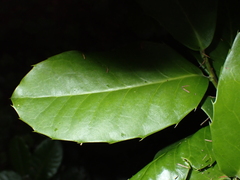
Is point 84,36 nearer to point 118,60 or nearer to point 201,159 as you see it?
point 118,60

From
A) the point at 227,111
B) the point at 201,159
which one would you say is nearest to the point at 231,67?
the point at 227,111

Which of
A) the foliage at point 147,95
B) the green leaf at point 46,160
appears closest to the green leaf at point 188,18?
the foliage at point 147,95

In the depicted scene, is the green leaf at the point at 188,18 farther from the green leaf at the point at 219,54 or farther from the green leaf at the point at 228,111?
the green leaf at the point at 228,111

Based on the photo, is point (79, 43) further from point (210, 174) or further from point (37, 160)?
point (210, 174)

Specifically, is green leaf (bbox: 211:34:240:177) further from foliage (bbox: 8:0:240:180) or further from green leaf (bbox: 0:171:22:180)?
green leaf (bbox: 0:171:22:180)

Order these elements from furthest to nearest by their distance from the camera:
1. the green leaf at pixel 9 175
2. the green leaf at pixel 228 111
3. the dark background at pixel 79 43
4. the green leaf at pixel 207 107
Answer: the green leaf at pixel 9 175 < the dark background at pixel 79 43 < the green leaf at pixel 207 107 < the green leaf at pixel 228 111
